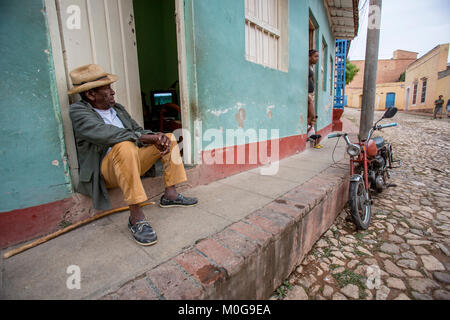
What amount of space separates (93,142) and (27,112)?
46 centimetres

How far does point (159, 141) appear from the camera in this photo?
6.41ft

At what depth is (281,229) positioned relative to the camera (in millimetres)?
1782

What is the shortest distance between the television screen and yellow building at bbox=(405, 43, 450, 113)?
76.0ft

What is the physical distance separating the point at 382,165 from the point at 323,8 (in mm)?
5245

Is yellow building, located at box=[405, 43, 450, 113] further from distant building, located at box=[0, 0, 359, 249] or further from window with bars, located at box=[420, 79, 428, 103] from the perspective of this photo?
distant building, located at box=[0, 0, 359, 249]

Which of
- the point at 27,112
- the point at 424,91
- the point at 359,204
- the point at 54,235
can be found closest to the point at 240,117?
the point at 359,204

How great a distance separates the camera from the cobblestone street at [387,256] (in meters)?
1.85

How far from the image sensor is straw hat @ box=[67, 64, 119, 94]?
1.74m

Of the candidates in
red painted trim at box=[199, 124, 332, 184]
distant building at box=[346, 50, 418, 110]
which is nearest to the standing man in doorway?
red painted trim at box=[199, 124, 332, 184]

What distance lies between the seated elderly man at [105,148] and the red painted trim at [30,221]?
22 centimetres

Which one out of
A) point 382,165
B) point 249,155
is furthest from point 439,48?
point 249,155

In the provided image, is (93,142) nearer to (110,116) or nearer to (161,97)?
(110,116)

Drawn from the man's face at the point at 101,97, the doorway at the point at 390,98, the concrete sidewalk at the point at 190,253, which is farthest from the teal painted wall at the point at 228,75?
the doorway at the point at 390,98
